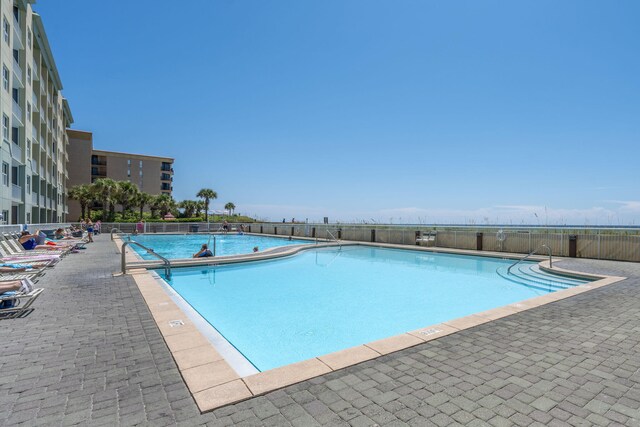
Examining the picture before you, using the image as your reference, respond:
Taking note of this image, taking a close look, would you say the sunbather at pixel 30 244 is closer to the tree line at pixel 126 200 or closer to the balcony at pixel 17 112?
the balcony at pixel 17 112

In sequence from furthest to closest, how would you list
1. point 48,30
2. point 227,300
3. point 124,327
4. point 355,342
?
point 48,30
point 227,300
point 355,342
point 124,327

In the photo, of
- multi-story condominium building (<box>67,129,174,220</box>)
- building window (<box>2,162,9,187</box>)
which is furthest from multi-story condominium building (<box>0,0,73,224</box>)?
multi-story condominium building (<box>67,129,174,220</box>)

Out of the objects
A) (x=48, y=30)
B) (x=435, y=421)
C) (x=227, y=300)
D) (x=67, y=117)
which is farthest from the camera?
(x=67, y=117)

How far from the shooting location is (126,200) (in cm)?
4594

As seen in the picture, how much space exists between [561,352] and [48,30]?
37395 millimetres

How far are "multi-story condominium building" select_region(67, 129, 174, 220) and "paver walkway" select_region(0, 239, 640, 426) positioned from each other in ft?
200

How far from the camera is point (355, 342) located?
19.5 feet

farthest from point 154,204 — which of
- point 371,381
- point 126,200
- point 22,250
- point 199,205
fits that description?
point 371,381

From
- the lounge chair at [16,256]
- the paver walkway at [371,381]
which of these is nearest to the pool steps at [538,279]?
the paver walkway at [371,381]

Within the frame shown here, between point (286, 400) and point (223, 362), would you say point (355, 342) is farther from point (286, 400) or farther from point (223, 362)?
point (286, 400)

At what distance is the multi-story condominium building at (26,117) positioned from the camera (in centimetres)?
1842

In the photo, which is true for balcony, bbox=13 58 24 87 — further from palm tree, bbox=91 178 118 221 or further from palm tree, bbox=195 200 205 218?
palm tree, bbox=195 200 205 218

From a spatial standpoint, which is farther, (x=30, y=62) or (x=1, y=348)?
(x=30, y=62)

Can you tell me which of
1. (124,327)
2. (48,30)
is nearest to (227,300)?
(124,327)
